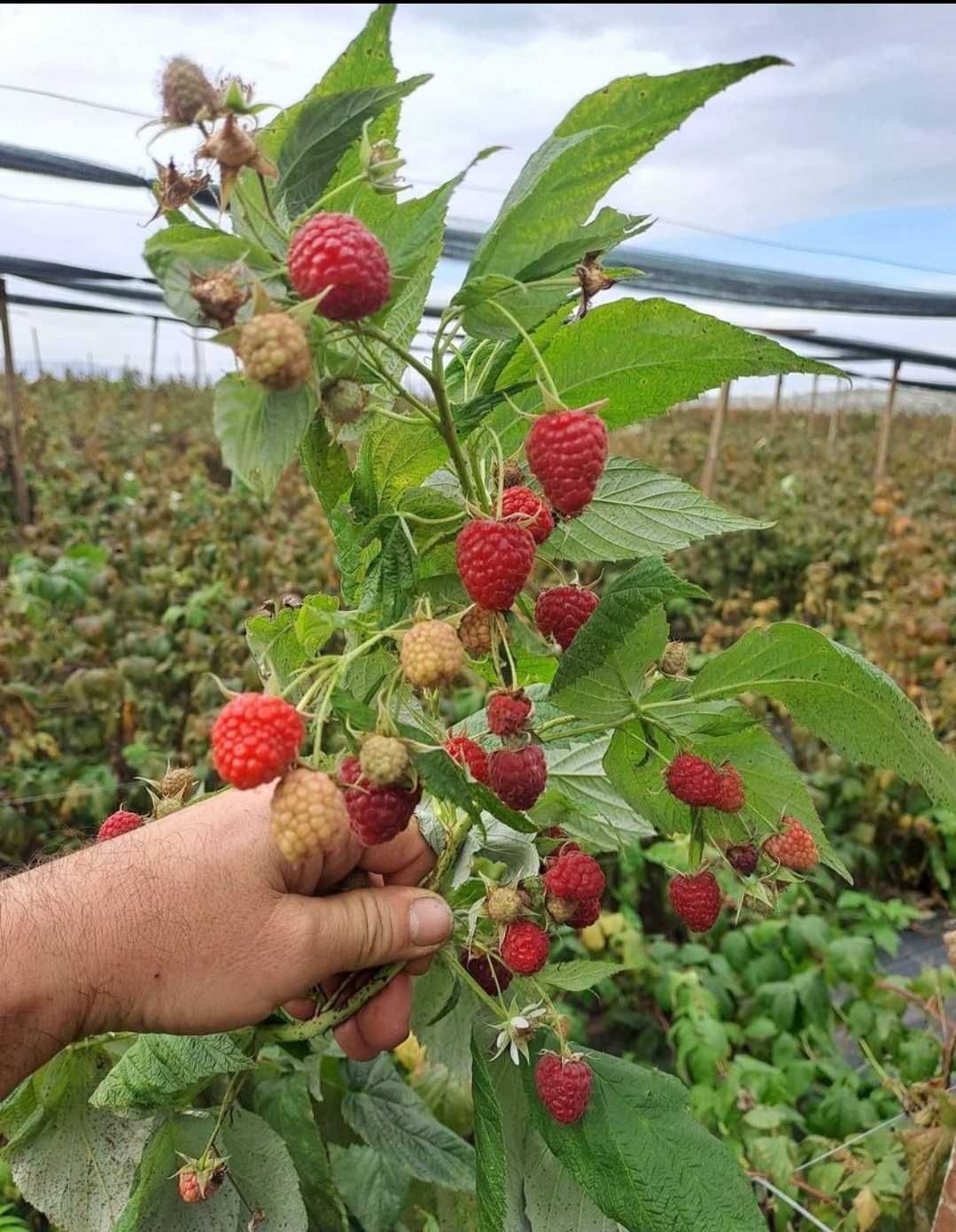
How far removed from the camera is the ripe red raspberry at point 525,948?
2.48ft

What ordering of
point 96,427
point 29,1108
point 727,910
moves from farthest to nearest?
point 96,427 < point 727,910 < point 29,1108

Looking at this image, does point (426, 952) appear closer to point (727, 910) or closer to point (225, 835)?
point (225, 835)

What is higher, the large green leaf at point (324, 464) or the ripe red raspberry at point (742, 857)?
the large green leaf at point (324, 464)

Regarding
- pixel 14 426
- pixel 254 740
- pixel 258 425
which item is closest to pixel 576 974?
pixel 254 740

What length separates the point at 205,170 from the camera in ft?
1.95

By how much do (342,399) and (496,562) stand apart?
126 millimetres

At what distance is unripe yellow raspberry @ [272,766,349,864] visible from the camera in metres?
0.53

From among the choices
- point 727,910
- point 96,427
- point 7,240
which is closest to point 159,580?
point 727,910

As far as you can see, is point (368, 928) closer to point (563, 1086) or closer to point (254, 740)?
point (563, 1086)

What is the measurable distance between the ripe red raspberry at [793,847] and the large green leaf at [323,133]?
1.74 ft

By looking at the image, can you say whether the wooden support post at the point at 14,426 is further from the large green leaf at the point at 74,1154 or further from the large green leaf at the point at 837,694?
the large green leaf at the point at 837,694

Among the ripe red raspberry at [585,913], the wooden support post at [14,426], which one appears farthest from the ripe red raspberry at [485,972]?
the wooden support post at [14,426]

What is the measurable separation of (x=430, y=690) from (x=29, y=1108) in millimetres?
644

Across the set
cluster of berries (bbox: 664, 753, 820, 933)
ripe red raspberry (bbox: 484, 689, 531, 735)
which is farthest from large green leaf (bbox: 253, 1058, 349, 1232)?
ripe red raspberry (bbox: 484, 689, 531, 735)
